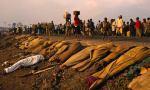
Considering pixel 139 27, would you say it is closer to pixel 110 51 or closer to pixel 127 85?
pixel 110 51

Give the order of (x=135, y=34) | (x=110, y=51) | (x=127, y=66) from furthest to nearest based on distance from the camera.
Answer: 1. (x=135, y=34)
2. (x=110, y=51)
3. (x=127, y=66)

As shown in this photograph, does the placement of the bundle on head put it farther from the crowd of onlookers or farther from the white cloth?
the crowd of onlookers

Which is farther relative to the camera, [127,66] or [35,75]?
[35,75]

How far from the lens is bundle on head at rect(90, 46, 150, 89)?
534 inches

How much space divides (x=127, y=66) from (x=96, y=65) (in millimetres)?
1740

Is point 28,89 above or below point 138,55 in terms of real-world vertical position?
below

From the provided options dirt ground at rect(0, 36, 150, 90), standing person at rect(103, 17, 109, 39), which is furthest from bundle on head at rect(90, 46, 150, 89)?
standing person at rect(103, 17, 109, 39)

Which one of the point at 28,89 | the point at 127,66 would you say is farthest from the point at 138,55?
the point at 28,89

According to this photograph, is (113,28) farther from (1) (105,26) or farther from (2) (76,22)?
(2) (76,22)

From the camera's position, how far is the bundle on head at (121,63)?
44.5ft

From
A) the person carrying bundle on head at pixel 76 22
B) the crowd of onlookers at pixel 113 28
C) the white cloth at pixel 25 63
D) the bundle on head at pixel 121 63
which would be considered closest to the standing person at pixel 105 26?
the crowd of onlookers at pixel 113 28

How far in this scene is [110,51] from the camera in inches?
643

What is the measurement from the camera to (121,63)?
1396 centimetres

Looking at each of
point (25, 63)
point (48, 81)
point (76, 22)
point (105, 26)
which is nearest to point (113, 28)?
point (105, 26)
